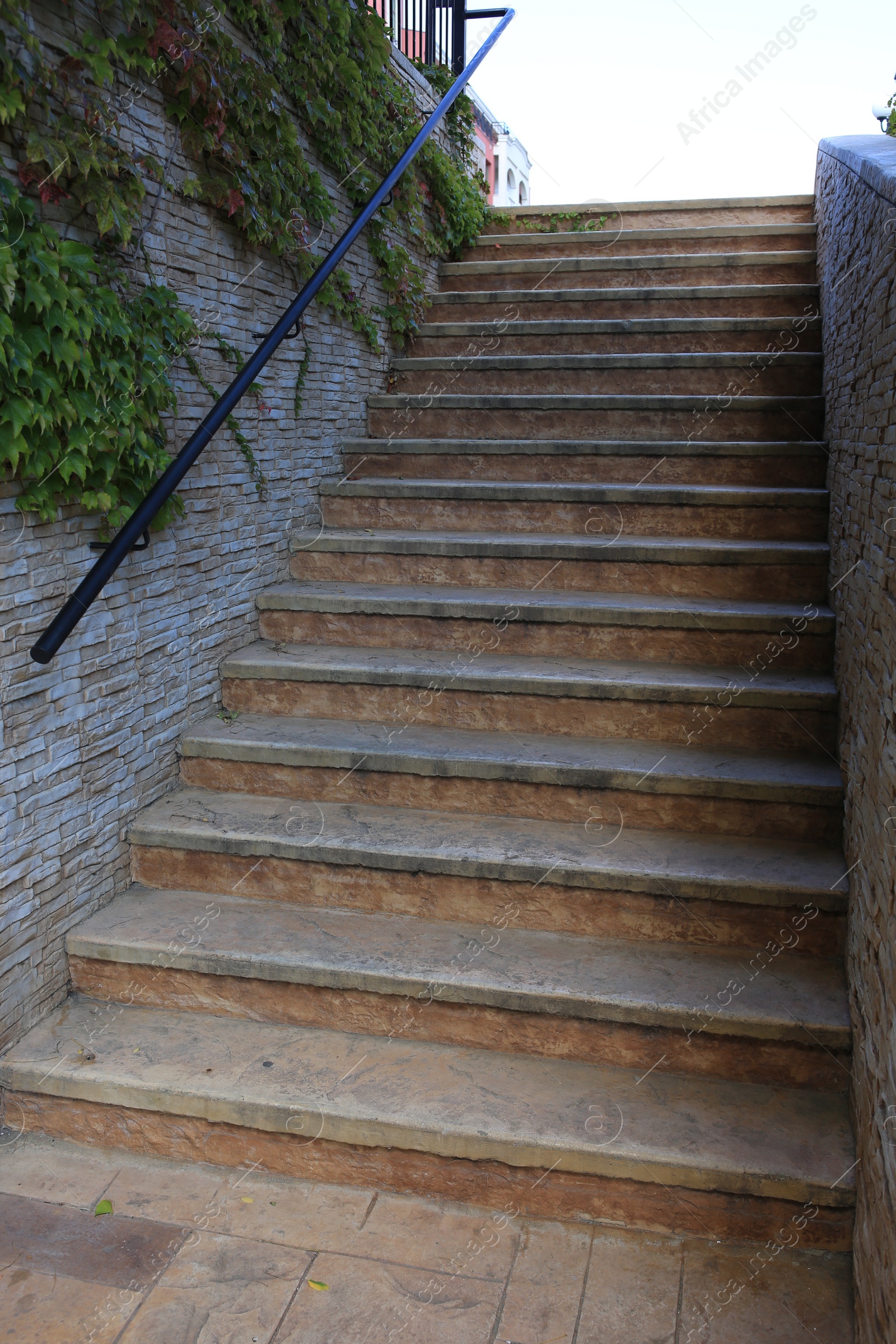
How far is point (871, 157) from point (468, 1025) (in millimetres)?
2421

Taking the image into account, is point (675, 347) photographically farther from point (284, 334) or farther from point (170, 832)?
point (170, 832)

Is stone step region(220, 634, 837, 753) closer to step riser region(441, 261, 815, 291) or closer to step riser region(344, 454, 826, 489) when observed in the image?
step riser region(344, 454, 826, 489)

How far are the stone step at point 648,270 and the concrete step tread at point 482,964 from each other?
146 inches

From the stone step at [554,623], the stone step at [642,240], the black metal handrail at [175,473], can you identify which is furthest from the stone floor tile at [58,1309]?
the stone step at [642,240]

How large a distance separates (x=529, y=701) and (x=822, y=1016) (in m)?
1.29

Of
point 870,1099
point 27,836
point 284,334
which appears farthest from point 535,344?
point 870,1099

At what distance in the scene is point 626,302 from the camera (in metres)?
4.74

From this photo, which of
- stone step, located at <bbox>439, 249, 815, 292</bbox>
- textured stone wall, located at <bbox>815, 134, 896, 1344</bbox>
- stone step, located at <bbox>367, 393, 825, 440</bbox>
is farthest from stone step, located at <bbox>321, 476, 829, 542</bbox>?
stone step, located at <bbox>439, 249, 815, 292</bbox>

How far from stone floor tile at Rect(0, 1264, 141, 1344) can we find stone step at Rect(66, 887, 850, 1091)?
69 cm

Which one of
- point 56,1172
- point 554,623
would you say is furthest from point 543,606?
point 56,1172

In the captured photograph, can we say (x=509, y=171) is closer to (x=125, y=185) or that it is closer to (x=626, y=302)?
(x=626, y=302)

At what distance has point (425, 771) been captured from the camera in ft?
9.22

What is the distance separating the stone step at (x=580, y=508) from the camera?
11.2ft

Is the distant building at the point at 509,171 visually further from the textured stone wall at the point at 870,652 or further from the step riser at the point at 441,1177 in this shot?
the step riser at the point at 441,1177
